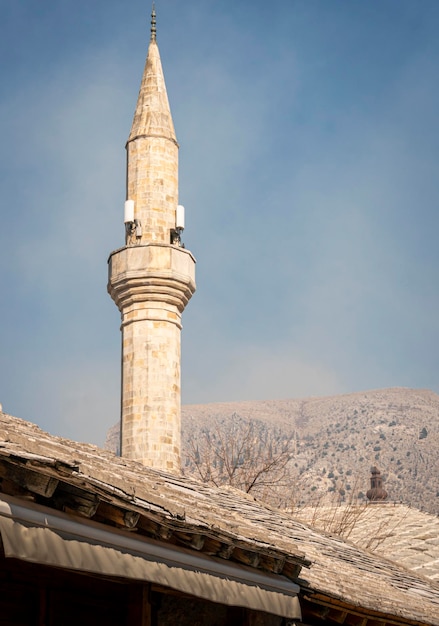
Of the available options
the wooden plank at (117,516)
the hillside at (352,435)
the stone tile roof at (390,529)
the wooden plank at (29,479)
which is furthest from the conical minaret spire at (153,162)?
the hillside at (352,435)

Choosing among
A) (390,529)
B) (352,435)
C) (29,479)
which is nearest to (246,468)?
(390,529)

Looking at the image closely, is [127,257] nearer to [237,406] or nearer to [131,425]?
[131,425]

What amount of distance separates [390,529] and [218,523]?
25.0m

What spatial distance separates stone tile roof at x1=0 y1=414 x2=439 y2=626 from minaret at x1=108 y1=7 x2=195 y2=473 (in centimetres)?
782

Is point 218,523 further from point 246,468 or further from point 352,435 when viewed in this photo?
point 352,435

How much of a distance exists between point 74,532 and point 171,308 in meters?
18.3

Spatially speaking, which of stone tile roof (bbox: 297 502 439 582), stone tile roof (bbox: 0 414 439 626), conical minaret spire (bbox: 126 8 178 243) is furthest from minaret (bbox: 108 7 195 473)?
stone tile roof (bbox: 297 502 439 582)

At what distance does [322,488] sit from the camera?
9069 cm

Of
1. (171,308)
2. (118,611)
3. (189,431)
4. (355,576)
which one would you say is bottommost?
(118,611)

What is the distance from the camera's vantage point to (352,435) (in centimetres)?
11244

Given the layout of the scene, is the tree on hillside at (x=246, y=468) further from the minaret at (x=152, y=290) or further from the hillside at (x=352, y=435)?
the hillside at (x=352, y=435)

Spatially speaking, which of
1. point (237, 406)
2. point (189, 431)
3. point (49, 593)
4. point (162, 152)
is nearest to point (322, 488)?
point (189, 431)

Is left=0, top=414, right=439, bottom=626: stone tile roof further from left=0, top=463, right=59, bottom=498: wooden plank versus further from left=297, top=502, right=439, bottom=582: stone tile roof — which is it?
left=297, top=502, right=439, bottom=582: stone tile roof

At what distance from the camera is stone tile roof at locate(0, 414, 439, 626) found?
607 cm
